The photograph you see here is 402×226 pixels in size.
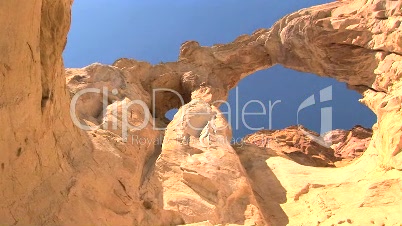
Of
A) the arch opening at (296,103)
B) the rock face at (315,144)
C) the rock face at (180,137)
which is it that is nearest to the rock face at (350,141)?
the rock face at (315,144)

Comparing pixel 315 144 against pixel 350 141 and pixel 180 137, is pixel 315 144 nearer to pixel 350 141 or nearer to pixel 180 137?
pixel 350 141

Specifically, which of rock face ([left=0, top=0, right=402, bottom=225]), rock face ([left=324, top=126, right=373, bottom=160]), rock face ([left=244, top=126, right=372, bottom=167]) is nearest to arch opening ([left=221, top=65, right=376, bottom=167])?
rock face ([left=324, top=126, right=373, bottom=160])

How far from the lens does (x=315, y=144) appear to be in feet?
55.8

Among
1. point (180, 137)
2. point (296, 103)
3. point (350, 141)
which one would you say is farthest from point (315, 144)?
point (296, 103)

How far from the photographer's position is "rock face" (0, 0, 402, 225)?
16.8ft

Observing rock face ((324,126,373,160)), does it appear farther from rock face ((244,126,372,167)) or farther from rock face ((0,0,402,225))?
rock face ((0,0,402,225))

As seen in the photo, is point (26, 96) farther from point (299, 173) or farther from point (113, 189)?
point (299, 173)

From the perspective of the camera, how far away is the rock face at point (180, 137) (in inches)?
202

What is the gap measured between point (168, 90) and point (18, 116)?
9.54 metres

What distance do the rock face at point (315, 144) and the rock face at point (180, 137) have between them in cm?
305

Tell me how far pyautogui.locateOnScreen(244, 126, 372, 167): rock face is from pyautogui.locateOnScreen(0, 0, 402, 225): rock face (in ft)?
9.99

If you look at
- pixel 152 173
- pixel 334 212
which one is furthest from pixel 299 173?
pixel 152 173

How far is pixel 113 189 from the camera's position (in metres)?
6.81

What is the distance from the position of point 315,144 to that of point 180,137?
8948 mm
